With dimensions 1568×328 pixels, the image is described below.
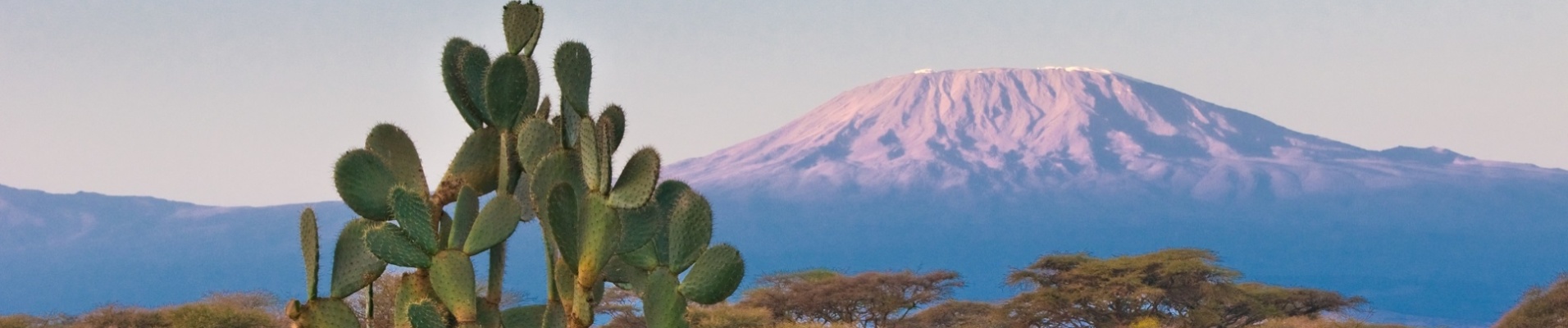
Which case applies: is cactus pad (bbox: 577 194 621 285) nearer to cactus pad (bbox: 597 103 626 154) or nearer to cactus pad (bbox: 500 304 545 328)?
cactus pad (bbox: 597 103 626 154)

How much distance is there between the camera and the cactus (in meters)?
4.80

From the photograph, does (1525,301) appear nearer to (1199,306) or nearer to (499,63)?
(1199,306)

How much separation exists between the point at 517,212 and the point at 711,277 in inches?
27.5

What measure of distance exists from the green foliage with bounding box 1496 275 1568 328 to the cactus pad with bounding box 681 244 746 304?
22415mm

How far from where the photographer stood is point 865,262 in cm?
19275

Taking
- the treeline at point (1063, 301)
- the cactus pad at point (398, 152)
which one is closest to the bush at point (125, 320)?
the treeline at point (1063, 301)

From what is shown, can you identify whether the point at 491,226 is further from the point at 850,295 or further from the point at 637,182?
the point at 850,295

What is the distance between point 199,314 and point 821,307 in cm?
1379

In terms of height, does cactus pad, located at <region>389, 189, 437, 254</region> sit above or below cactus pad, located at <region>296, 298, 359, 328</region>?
above

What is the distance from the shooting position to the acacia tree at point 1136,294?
32.3 m

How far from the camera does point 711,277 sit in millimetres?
5395

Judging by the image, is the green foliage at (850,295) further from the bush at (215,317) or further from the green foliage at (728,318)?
the bush at (215,317)

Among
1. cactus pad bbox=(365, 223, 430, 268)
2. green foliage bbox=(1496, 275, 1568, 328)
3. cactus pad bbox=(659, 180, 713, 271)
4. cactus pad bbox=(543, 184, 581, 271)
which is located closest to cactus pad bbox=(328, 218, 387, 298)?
cactus pad bbox=(365, 223, 430, 268)

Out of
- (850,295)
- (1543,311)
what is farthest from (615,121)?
(850,295)
